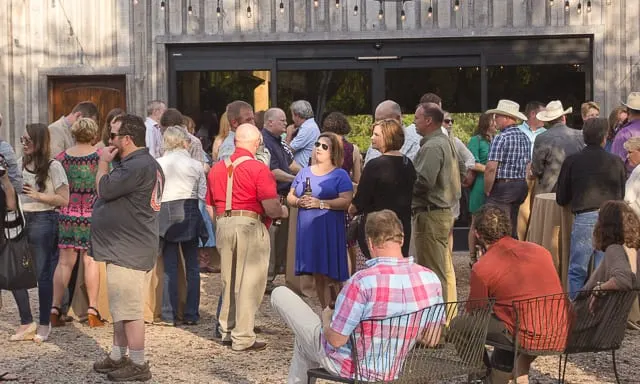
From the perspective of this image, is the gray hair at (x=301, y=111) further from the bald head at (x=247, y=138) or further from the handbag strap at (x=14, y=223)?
the handbag strap at (x=14, y=223)

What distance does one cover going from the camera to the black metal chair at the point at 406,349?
6625 millimetres

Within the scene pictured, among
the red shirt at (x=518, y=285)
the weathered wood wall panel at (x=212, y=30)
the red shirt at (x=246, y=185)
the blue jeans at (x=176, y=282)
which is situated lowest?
the blue jeans at (x=176, y=282)

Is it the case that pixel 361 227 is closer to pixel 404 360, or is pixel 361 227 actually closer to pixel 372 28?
pixel 404 360

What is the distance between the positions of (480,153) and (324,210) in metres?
4.44

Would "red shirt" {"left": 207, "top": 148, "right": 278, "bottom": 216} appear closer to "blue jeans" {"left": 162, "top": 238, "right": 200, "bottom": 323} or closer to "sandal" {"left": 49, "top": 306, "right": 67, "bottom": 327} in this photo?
"blue jeans" {"left": 162, "top": 238, "right": 200, "bottom": 323}

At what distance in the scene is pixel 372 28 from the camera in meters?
17.4

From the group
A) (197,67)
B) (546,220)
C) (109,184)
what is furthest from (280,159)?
(197,67)

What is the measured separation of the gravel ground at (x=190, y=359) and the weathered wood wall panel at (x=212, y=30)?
21.6ft

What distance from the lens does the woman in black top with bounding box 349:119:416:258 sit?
9.80m

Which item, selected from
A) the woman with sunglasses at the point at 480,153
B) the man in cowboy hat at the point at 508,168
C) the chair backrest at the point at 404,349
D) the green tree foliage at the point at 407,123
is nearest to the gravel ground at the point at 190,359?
the chair backrest at the point at 404,349

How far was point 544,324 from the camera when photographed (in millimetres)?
7594

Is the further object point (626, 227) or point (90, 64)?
point (90, 64)

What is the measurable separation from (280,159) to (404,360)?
6.20 metres

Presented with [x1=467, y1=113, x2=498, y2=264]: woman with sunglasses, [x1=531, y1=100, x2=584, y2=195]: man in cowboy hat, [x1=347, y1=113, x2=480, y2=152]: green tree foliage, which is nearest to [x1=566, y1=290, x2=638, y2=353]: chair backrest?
[x1=531, y1=100, x2=584, y2=195]: man in cowboy hat
